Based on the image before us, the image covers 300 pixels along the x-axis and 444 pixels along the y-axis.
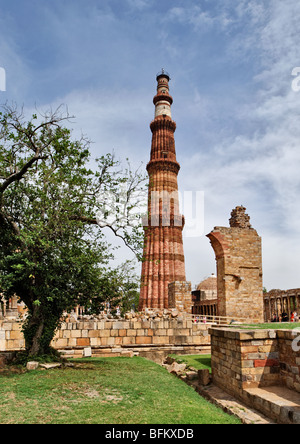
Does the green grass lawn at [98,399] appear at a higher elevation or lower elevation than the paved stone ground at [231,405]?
higher

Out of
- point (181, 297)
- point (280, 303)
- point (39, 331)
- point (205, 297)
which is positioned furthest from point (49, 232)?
point (205, 297)

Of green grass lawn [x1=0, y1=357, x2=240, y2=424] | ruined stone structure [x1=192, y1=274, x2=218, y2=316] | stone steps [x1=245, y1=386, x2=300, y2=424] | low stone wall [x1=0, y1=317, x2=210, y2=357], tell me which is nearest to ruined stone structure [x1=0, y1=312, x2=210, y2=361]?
low stone wall [x1=0, y1=317, x2=210, y2=357]

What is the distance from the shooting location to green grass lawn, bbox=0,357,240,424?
4.41 m

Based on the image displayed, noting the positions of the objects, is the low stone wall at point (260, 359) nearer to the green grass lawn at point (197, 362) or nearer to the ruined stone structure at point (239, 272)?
the green grass lawn at point (197, 362)

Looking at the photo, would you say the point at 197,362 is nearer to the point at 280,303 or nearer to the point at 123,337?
the point at 123,337

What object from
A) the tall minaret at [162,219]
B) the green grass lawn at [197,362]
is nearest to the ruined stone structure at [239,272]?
the green grass lawn at [197,362]

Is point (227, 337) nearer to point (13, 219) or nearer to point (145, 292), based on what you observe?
point (13, 219)

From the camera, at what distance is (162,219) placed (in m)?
27.5

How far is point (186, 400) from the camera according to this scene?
558cm

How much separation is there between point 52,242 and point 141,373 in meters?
3.68

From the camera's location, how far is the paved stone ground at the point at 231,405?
4.80 metres

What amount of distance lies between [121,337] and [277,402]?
7627 millimetres

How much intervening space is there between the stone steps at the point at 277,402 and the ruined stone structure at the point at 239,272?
8226 millimetres

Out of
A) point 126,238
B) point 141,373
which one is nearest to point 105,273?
point 126,238
